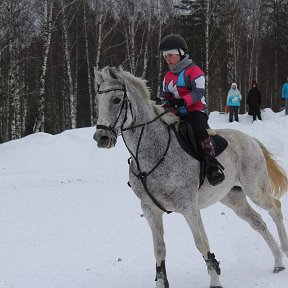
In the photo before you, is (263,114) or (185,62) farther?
(263,114)

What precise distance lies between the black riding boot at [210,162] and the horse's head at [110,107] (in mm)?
950

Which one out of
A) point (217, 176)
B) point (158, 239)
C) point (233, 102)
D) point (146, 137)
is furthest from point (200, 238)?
point (233, 102)

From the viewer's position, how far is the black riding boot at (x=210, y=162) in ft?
15.6

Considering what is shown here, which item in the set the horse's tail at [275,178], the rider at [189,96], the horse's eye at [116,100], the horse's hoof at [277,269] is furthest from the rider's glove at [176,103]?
the horse's hoof at [277,269]

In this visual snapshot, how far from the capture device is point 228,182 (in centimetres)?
541

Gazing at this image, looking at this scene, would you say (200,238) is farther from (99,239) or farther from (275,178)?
(99,239)

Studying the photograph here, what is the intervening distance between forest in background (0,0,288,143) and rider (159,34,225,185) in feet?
55.6

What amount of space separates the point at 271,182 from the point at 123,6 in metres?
21.8

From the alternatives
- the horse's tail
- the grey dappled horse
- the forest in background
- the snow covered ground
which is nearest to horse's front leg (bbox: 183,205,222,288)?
the grey dappled horse

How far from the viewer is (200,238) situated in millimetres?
4617

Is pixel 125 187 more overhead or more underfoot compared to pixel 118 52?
more underfoot

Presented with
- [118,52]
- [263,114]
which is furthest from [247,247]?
[118,52]

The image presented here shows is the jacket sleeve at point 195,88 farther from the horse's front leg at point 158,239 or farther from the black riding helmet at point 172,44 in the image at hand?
the horse's front leg at point 158,239

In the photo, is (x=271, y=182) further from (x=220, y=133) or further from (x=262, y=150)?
(x=220, y=133)
